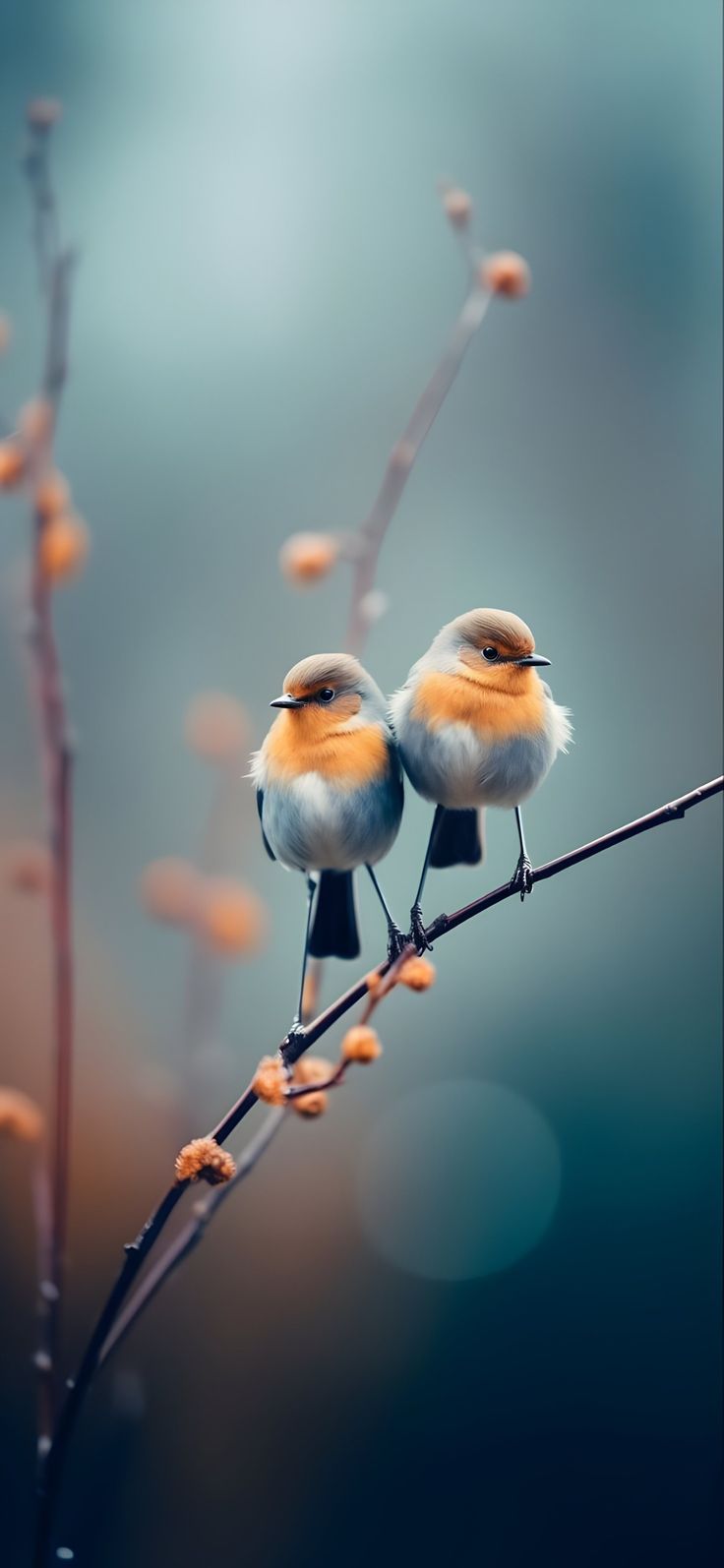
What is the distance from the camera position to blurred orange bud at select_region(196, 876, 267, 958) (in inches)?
26.9

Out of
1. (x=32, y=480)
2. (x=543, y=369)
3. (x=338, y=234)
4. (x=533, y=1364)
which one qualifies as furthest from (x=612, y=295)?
(x=533, y=1364)

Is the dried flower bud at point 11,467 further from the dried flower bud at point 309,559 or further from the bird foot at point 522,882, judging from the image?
the bird foot at point 522,882

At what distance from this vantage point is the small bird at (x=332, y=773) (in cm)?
42

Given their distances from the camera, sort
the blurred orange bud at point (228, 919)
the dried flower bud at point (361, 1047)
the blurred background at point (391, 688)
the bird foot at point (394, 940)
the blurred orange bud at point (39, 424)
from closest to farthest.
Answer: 1. the dried flower bud at point (361, 1047)
2. the bird foot at point (394, 940)
3. the blurred orange bud at point (39, 424)
4. the blurred orange bud at point (228, 919)
5. the blurred background at point (391, 688)

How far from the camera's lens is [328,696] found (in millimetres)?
422

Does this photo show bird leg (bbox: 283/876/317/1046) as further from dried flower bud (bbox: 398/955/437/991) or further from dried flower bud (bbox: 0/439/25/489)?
dried flower bud (bbox: 0/439/25/489)

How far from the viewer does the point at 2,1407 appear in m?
0.75

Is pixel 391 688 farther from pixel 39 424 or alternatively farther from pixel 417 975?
pixel 417 975

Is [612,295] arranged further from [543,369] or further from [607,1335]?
[607,1335]

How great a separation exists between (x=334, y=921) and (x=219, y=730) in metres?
0.30

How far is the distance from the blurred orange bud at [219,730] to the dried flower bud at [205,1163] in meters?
0.41

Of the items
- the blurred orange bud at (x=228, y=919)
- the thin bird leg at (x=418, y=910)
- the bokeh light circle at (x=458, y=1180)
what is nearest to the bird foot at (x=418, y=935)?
the thin bird leg at (x=418, y=910)

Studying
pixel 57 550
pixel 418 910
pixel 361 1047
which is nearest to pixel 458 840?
pixel 418 910

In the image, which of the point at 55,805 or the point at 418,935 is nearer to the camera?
the point at 418,935
